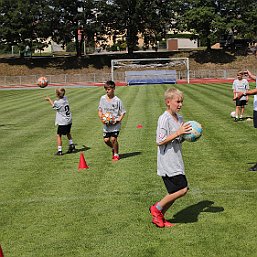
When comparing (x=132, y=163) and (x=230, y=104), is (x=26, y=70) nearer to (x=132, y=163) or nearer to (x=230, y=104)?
(x=230, y=104)

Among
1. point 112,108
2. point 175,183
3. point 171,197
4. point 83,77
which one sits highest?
point 112,108

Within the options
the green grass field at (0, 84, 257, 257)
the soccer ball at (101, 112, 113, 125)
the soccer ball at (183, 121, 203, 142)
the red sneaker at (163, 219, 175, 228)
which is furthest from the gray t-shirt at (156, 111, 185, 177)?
the soccer ball at (101, 112, 113, 125)

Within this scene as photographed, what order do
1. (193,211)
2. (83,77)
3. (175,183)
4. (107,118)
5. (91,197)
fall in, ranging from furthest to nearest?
(83,77), (107,118), (91,197), (193,211), (175,183)

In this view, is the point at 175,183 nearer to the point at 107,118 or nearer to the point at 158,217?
the point at 158,217

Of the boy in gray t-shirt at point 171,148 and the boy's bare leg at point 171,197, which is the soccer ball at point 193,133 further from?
the boy's bare leg at point 171,197

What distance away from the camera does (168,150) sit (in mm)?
6629

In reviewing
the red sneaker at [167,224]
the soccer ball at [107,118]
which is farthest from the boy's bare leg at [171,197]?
the soccer ball at [107,118]

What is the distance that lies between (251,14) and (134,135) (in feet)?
204

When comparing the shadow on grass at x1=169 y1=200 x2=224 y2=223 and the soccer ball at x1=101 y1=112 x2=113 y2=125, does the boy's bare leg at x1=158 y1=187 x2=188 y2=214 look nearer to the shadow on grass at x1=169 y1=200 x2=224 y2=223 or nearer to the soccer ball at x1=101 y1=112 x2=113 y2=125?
the shadow on grass at x1=169 y1=200 x2=224 y2=223

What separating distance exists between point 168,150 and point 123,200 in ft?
6.42

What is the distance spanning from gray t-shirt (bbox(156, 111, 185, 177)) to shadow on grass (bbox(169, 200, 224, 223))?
3.11 ft

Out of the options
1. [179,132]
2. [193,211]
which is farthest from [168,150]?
[193,211]

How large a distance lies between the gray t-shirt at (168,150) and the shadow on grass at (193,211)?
3.11 ft

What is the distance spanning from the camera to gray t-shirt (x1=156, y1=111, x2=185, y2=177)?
6559 mm
